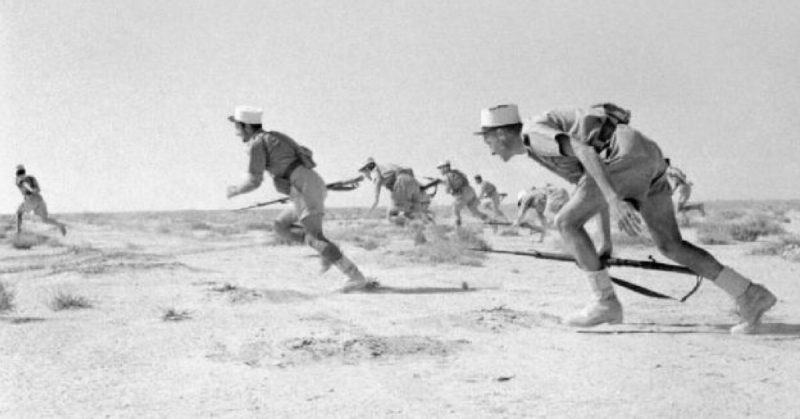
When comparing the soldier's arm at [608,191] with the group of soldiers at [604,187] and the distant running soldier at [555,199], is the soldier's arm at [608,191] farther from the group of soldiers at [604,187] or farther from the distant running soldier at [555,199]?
the distant running soldier at [555,199]

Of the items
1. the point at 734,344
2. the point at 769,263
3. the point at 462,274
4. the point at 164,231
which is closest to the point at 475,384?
the point at 734,344

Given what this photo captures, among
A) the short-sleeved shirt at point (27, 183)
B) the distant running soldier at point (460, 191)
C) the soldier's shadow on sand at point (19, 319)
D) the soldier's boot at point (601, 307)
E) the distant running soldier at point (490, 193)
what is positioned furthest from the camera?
the distant running soldier at point (490, 193)

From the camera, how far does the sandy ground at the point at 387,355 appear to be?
154 inches

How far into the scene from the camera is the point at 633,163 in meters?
Result: 5.46

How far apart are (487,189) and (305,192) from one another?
1693cm

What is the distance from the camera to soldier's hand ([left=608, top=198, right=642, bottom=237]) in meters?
5.21

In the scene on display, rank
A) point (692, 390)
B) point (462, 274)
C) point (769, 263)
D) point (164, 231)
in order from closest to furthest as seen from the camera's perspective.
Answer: point (692, 390)
point (462, 274)
point (769, 263)
point (164, 231)

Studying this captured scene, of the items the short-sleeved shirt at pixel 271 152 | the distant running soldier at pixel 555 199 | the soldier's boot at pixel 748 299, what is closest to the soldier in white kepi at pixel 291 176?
the short-sleeved shirt at pixel 271 152

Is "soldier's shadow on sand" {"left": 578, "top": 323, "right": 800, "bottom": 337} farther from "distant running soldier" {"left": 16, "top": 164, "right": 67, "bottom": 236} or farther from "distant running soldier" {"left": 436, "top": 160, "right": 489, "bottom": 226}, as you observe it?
"distant running soldier" {"left": 16, "top": 164, "right": 67, "bottom": 236}

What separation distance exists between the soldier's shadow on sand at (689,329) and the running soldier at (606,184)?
108 millimetres

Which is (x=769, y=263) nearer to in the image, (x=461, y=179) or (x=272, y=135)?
(x=272, y=135)

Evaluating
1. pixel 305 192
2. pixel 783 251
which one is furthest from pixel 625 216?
pixel 783 251

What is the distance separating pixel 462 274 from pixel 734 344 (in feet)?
21.2

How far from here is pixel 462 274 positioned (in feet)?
37.8
